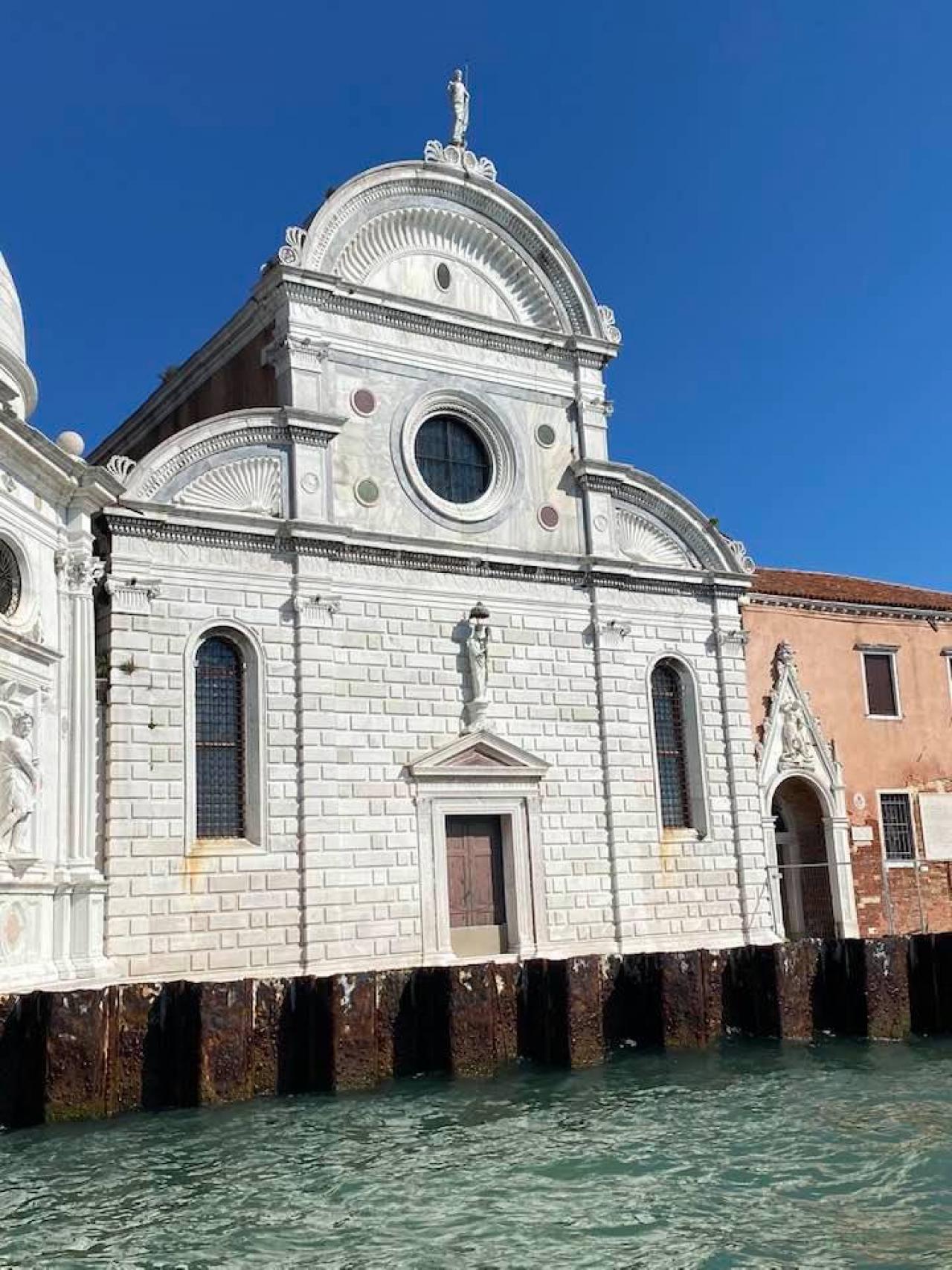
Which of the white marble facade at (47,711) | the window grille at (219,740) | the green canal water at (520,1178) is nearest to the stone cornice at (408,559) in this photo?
the window grille at (219,740)

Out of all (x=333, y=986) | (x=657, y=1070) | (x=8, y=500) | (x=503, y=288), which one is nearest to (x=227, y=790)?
(x=8, y=500)

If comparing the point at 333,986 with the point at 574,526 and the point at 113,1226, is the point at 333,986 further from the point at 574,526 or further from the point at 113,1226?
the point at 574,526

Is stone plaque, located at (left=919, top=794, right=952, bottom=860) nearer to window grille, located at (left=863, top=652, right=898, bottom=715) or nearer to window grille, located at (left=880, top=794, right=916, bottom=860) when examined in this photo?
window grille, located at (left=880, top=794, right=916, bottom=860)

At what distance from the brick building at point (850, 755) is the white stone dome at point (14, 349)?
45.0ft

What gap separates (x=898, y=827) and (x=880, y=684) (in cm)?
291

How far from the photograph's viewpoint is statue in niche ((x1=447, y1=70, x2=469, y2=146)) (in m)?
24.1

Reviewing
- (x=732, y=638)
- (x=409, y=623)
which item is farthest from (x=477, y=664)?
(x=732, y=638)

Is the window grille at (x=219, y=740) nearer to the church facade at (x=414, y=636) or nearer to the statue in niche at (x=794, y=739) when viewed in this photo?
the church facade at (x=414, y=636)

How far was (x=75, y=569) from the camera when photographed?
693 inches

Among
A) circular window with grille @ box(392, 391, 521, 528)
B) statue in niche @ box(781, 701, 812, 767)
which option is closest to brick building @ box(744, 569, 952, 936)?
statue in niche @ box(781, 701, 812, 767)

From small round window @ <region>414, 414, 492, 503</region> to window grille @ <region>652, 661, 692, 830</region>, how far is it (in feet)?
15.5

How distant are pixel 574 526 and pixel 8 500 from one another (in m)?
10.6

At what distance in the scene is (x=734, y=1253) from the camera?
8.20m

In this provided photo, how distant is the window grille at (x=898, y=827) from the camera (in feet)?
Result: 87.4
